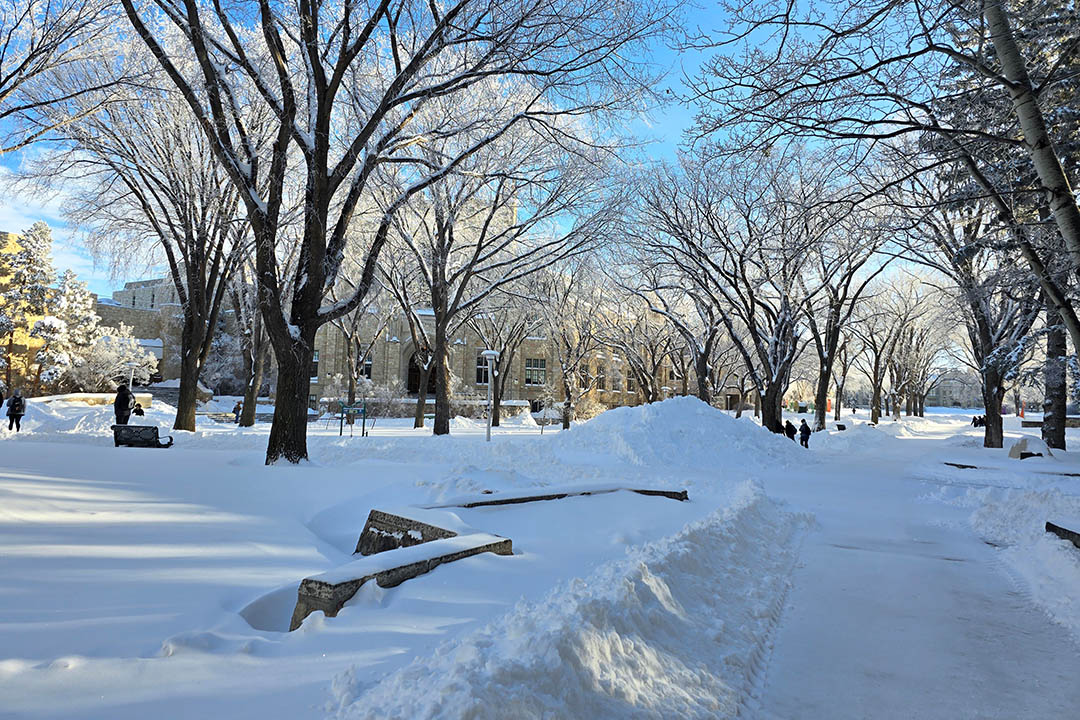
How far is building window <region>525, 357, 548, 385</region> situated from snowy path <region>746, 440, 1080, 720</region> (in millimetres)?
51117

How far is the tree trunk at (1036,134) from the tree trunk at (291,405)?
1091 centimetres

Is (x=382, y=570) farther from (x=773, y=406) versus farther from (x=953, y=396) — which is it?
(x=953, y=396)

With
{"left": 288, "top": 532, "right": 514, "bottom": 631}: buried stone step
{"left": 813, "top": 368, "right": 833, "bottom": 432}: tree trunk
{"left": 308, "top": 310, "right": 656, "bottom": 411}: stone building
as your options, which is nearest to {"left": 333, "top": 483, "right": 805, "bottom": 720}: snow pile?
{"left": 288, "top": 532, "right": 514, "bottom": 631}: buried stone step

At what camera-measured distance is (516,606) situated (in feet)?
12.5

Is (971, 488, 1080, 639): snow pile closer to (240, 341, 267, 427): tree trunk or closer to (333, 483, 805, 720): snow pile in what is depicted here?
(333, 483, 805, 720): snow pile

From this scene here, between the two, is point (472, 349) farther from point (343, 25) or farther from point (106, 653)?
point (106, 653)

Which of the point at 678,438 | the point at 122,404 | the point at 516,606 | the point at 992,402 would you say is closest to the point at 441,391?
the point at 678,438

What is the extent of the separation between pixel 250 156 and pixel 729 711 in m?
11.8

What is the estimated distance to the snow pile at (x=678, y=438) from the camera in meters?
16.8

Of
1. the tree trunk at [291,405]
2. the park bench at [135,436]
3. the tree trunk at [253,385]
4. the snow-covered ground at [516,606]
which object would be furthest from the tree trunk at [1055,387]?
the tree trunk at [253,385]

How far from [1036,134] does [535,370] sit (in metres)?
53.4

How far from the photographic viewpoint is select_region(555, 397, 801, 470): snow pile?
16781mm

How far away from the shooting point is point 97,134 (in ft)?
50.5

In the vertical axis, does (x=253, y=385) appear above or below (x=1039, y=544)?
above
